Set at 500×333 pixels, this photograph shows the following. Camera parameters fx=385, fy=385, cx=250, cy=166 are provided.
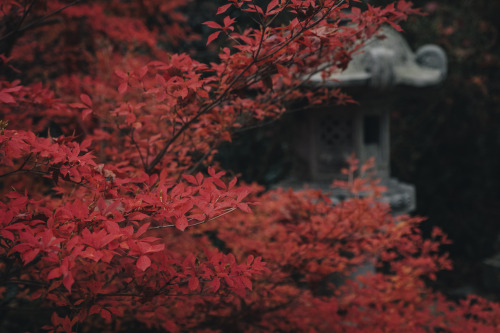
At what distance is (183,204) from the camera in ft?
4.51

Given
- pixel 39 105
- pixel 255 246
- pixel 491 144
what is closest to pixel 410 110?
pixel 491 144

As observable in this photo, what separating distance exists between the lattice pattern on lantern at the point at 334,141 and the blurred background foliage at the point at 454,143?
2.33 meters

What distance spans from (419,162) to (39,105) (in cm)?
731

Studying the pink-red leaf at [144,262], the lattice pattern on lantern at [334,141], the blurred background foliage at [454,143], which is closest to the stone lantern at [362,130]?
the lattice pattern on lantern at [334,141]

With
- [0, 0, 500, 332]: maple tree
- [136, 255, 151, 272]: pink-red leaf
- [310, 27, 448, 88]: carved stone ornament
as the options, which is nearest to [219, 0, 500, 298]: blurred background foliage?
[310, 27, 448, 88]: carved stone ornament

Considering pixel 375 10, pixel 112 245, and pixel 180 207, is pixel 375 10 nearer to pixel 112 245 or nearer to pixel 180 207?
pixel 180 207

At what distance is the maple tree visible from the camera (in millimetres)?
1367

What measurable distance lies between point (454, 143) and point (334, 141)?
4341mm

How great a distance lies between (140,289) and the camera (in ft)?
5.07

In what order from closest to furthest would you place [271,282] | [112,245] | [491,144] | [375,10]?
[112,245], [375,10], [271,282], [491,144]

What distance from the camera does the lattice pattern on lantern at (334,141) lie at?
4539 mm

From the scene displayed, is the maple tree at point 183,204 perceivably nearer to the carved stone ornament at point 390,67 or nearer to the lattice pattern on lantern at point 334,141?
the carved stone ornament at point 390,67

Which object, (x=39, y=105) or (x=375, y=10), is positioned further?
(x=39, y=105)

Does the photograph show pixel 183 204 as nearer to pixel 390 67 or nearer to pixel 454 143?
pixel 390 67
